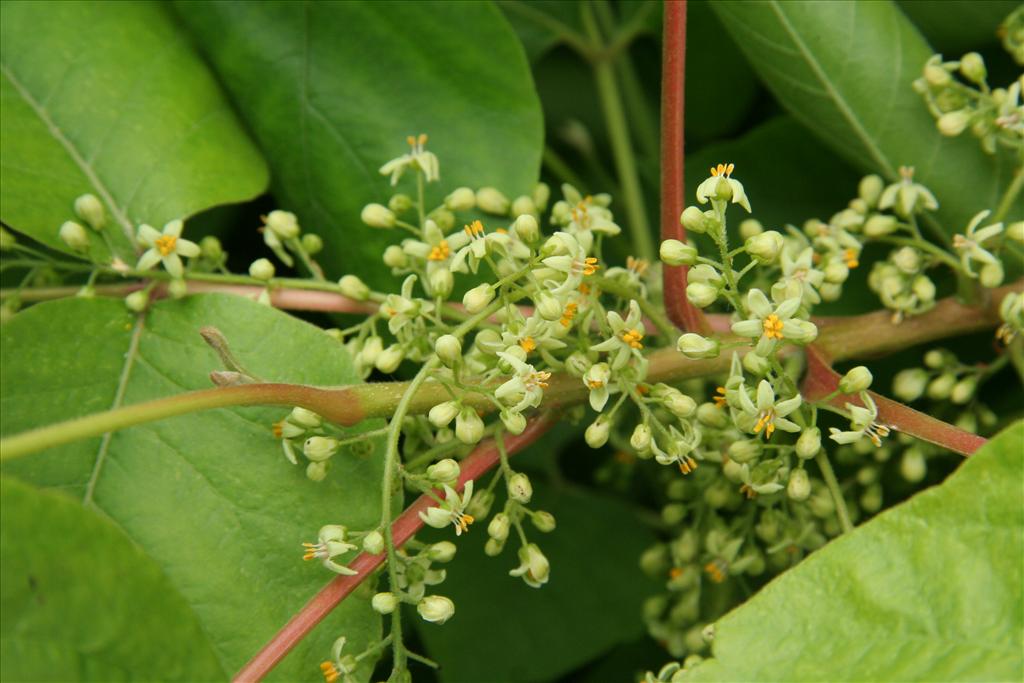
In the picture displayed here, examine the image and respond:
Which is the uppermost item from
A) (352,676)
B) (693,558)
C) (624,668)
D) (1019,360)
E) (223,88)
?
(223,88)

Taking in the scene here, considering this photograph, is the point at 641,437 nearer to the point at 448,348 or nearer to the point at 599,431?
the point at 599,431

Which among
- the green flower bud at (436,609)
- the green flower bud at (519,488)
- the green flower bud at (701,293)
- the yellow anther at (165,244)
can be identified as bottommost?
the green flower bud at (436,609)

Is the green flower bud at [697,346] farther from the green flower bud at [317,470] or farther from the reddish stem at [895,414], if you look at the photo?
the green flower bud at [317,470]

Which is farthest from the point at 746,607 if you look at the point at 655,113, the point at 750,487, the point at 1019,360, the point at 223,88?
the point at 655,113

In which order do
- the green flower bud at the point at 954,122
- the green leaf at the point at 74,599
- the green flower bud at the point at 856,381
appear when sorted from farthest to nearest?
the green flower bud at the point at 954,122
the green flower bud at the point at 856,381
the green leaf at the point at 74,599

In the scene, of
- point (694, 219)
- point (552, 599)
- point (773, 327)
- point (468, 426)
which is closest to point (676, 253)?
point (694, 219)

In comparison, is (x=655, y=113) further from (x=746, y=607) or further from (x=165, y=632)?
(x=165, y=632)

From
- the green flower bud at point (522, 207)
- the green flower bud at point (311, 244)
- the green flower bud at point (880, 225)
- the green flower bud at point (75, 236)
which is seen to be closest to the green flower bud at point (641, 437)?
the green flower bud at point (522, 207)
